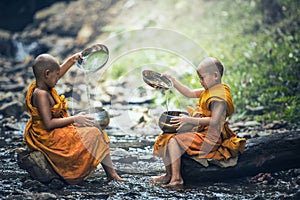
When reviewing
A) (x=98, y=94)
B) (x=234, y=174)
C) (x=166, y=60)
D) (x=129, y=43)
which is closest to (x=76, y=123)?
(x=234, y=174)

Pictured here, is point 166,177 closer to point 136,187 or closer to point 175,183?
point 175,183

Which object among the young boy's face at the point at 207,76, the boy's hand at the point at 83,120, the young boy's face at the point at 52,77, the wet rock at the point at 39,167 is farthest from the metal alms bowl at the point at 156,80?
the wet rock at the point at 39,167

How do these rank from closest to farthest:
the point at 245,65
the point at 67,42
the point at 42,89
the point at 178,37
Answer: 1. the point at 42,89
2. the point at 245,65
3. the point at 178,37
4. the point at 67,42

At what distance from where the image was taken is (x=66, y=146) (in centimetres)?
413

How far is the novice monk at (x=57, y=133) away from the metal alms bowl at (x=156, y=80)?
2.33 ft

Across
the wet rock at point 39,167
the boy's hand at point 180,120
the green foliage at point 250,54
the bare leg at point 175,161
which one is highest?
the green foliage at point 250,54

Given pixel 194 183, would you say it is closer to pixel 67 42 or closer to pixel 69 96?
pixel 69 96

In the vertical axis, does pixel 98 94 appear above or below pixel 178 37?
below

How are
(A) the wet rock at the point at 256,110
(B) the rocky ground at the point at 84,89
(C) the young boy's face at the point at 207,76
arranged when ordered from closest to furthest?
(C) the young boy's face at the point at 207,76
(B) the rocky ground at the point at 84,89
(A) the wet rock at the point at 256,110

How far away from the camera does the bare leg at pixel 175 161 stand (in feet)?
13.9

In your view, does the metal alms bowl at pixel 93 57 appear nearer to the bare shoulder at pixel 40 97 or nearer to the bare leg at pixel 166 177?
the bare shoulder at pixel 40 97

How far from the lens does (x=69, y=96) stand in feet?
27.5

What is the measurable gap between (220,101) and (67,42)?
8.32 meters

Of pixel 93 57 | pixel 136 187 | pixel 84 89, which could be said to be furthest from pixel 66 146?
pixel 84 89
